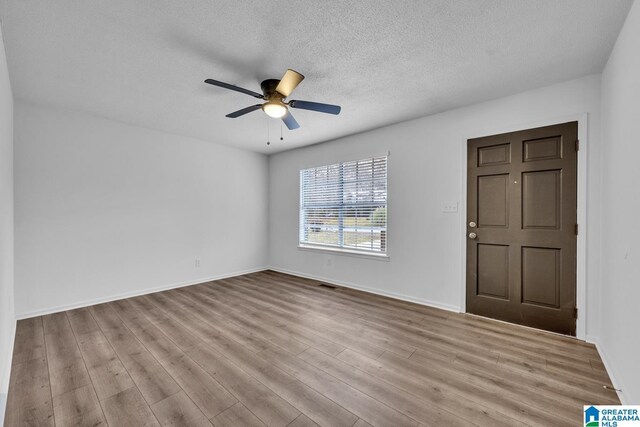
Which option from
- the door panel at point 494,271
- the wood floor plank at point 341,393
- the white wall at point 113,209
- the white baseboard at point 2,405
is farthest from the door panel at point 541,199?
the white wall at point 113,209

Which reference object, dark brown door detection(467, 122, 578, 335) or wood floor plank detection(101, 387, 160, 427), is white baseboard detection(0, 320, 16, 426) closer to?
wood floor plank detection(101, 387, 160, 427)

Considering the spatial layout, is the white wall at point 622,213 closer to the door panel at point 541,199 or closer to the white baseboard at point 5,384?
the door panel at point 541,199

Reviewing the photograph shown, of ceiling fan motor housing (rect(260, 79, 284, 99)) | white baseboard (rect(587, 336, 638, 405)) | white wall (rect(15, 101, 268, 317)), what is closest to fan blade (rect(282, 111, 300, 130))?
ceiling fan motor housing (rect(260, 79, 284, 99))

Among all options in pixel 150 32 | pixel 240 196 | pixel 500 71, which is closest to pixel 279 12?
pixel 150 32

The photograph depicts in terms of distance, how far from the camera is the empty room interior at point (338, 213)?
1.79 metres

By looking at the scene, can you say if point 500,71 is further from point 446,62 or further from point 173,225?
point 173,225

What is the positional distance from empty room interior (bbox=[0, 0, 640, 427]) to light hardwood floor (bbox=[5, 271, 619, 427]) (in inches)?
0.8

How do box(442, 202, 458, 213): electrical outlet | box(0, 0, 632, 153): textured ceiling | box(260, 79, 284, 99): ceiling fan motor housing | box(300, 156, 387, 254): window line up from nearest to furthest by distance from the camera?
box(0, 0, 632, 153): textured ceiling < box(260, 79, 284, 99): ceiling fan motor housing < box(442, 202, 458, 213): electrical outlet < box(300, 156, 387, 254): window

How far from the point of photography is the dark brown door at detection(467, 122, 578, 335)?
2.70 m


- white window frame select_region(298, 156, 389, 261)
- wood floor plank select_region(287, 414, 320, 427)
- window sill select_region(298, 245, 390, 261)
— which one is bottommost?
wood floor plank select_region(287, 414, 320, 427)

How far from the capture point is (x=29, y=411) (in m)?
1.71

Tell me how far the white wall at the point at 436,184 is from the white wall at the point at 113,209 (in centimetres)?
227

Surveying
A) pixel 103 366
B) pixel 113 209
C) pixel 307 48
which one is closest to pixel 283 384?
pixel 103 366

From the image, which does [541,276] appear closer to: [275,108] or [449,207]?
[449,207]
